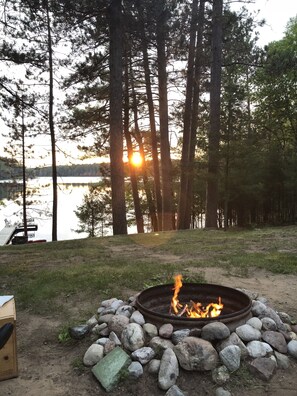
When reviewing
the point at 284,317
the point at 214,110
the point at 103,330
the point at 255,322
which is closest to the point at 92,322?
the point at 103,330

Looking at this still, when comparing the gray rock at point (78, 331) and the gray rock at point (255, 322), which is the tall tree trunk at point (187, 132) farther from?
the gray rock at point (78, 331)

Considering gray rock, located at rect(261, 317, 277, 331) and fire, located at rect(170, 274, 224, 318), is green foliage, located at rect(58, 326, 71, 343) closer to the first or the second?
fire, located at rect(170, 274, 224, 318)

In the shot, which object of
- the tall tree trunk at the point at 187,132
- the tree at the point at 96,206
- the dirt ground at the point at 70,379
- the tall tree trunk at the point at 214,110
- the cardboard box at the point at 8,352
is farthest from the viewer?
the tree at the point at 96,206

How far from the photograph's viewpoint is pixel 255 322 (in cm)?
380

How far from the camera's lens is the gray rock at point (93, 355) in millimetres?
3480

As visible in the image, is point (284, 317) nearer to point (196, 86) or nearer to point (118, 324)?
point (118, 324)

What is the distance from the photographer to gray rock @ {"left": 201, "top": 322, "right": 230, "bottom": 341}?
344 cm

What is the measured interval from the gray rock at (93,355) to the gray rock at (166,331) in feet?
2.17

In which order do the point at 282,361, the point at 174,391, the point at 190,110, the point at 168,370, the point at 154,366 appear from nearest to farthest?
the point at 174,391, the point at 168,370, the point at 154,366, the point at 282,361, the point at 190,110

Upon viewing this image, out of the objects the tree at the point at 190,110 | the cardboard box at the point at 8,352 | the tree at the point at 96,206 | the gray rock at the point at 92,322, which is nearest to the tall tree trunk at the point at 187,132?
the tree at the point at 190,110

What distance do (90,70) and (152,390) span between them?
11.5 meters

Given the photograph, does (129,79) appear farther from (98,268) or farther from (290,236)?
(98,268)

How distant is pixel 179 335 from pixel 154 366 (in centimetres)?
41

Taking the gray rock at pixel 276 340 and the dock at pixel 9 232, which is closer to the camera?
the gray rock at pixel 276 340
